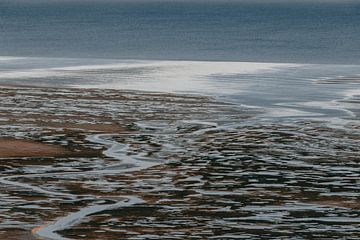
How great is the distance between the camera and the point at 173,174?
22.6 m

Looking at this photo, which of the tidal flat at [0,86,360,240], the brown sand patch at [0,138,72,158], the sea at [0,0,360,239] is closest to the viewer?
the tidal flat at [0,86,360,240]

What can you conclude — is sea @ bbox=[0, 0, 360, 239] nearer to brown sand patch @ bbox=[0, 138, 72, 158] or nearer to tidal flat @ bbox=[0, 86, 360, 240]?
tidal flat @ bbox=[0, 86, 360, 240]

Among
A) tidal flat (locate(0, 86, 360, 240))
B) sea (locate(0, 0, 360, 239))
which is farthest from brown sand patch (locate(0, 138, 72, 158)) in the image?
sea (locate(0, 0, 360, 239))

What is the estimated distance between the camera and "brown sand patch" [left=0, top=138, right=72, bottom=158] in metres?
24.9

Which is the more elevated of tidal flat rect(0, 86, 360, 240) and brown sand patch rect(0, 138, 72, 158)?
brown sand patch rect(0, 138, 72, 158)

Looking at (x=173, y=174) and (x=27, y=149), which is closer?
(x=173, y=174)

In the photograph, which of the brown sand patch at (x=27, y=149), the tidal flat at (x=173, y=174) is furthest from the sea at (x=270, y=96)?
the brown sand patch at (x=27, y=149)

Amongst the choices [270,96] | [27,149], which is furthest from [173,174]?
[270,96]

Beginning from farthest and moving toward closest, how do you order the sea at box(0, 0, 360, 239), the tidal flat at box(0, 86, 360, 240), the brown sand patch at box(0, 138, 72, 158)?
the brown sand patch at box(0, 138, 72, 158)
the sea at box(0, 0, 360, 239)
the tidal flat at box(0, 86, 360, 240)

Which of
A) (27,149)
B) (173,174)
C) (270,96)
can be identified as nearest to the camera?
(173,174)

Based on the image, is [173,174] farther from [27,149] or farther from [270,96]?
[270,96]

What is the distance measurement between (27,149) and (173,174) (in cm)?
431

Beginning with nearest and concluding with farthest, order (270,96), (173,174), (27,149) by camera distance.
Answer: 1. (173,174)
2. (27,149)
3. (270,96)

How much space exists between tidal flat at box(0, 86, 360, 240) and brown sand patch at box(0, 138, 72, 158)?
25 millimetres
